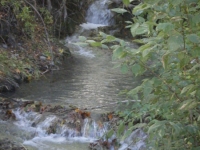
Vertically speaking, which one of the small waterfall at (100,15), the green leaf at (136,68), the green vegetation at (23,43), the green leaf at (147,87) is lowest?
the green leaf at (147,87)

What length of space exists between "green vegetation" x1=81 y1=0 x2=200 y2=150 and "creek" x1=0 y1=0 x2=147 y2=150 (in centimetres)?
38

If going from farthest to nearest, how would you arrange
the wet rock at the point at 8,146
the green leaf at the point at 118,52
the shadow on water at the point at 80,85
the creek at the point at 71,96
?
the shadow on water at the point at 80,85 → the creek at the point at 71,96 → the wet rock at the point at 8,146 → the green leaf at the point at 118,52

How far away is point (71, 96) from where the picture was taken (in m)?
7.23

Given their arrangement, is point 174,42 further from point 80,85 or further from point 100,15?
point 100,15

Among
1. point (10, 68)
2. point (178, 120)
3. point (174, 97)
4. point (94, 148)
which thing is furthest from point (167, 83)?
point (10, 68)

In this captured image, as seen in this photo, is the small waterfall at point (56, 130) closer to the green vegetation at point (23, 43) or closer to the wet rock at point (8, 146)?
the wet rock at point (8, 146)

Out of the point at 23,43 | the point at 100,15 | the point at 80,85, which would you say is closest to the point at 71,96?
the point at 80,85

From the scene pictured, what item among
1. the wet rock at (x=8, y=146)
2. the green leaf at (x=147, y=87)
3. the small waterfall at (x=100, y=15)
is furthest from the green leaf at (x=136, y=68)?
the small waterfall at (x=100, y=15)

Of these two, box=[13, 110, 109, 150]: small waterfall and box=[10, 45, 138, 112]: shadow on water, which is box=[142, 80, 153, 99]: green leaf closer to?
box=[13, 110, 109, 150]: small waterfall

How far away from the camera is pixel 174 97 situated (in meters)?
2.46

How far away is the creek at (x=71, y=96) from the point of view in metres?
5.46

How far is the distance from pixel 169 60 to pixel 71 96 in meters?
5.08

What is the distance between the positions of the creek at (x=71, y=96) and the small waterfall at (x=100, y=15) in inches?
171

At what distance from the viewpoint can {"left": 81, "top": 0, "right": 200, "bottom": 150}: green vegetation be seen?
5.95 ft
